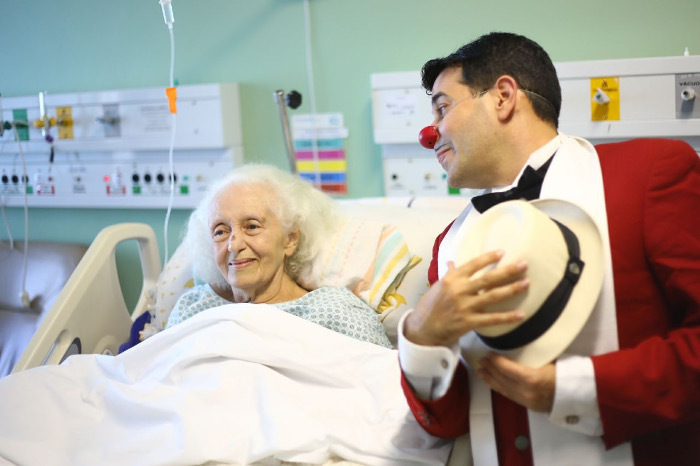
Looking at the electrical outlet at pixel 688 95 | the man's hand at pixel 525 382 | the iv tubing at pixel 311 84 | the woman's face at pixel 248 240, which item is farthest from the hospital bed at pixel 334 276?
the man's hand at pixel 525 382

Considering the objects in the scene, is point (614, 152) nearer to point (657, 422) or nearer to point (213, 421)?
point (657, 422)

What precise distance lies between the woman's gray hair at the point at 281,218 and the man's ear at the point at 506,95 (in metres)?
0.85

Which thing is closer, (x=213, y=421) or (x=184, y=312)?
(x=213, y=421)

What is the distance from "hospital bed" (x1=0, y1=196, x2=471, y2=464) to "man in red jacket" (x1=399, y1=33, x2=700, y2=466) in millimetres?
663

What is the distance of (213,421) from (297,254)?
748 millimetres

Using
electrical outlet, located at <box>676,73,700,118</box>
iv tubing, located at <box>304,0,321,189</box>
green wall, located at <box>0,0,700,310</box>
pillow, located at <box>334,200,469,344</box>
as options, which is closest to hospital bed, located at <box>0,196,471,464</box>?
pillow, located at <box>334,200,469,344</box>

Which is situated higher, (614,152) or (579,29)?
(579,29)

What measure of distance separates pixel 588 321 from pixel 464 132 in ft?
1.52

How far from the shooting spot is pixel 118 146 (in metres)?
3.01

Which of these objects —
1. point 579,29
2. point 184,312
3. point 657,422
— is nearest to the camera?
point 657,422

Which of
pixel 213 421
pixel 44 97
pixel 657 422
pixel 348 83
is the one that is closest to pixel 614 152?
pixel 657 422

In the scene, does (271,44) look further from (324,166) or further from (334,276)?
(334,276)

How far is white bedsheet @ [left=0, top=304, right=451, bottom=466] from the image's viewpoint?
1523mm

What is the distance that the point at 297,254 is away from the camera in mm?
2215
